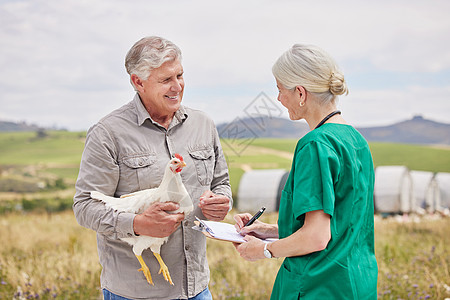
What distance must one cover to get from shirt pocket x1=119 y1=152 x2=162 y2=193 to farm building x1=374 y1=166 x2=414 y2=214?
982 centimetres

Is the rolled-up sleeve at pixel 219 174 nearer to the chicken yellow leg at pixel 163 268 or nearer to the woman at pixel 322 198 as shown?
the chicken yellow leg at pixel 163 268

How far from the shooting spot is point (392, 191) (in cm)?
1129

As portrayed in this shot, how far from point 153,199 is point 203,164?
1.40 feet

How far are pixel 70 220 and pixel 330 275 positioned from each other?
26.1ft

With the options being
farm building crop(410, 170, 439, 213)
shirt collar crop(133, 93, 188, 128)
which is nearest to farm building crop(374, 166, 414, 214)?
farm building crop(410, 170, 439, 213)

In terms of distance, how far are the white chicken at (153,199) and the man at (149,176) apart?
0.04m

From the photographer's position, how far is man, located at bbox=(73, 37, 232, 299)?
2.34 meters

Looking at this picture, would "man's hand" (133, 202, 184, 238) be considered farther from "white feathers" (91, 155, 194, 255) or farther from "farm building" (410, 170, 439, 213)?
"farm building" (410, 170, 439, 213)

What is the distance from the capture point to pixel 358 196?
6.35 feet

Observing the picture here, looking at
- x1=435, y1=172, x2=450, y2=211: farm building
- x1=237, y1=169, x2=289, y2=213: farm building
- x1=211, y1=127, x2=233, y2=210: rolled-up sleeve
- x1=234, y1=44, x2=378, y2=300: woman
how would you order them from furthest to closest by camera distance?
x1=435, y1=172, x2=450, y2=211: farm building → x1=237, y1=169, x2=289, y2=213: farm building → x1=211, y1=127, x2=233, y2=210: rolled-up sleeve → x1=234, y1=44, x2=378, y2=300: woman

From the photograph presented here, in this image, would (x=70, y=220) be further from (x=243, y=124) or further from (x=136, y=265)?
(x=136, y=265)

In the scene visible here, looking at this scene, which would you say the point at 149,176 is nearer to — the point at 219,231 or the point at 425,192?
the point at 219,231

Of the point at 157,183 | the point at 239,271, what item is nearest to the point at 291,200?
the point at 157,183

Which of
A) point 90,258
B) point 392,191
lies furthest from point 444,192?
point 90,258
